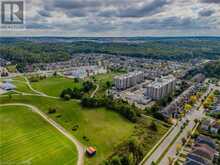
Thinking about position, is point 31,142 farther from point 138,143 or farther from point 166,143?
point 166,143

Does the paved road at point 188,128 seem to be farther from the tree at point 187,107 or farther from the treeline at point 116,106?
the treeline at point 116,106

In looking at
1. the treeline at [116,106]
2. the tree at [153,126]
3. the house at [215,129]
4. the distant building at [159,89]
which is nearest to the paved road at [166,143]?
the tree at [153,126]


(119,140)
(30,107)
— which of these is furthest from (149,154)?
(30,107)

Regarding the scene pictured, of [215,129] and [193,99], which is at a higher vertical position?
[193,99]

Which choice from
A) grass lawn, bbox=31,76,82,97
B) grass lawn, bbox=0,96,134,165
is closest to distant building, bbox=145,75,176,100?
grass lawn, bbox=0,96,134,165

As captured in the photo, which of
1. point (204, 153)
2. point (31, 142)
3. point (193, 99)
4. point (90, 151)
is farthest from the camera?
point (193, 99)

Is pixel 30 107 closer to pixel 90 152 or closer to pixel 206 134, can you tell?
pixel 90 152

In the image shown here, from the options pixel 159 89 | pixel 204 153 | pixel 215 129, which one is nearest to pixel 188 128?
pixel 215 129
